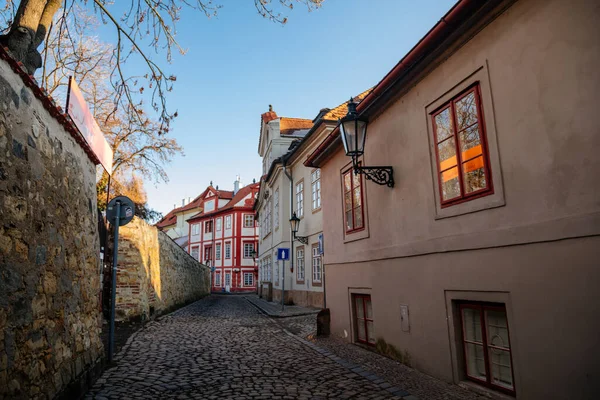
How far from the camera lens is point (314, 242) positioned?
57.6 ft

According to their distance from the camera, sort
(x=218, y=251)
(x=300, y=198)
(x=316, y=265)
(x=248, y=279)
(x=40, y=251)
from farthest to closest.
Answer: (x=218, y=251)
(x=248, y=279)
(x=300, y=198)
(x=316, y=265)
(x=40, y=251)

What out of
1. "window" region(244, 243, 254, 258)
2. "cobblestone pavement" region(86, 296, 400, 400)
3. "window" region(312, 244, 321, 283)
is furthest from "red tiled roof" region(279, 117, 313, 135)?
"window" region(244, 243, 254, 258)

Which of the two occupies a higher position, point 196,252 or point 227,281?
point 196,252

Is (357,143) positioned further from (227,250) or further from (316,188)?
(227,250)

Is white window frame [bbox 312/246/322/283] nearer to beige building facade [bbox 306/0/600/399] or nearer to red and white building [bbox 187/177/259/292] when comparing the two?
beige building facade [bbox 306/0/600/399]

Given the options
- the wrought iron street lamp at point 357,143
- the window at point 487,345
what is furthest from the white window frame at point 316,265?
the window at point 487,345

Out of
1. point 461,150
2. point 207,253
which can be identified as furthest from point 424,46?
point 207,253

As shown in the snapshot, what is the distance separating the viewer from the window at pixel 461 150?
480 cm

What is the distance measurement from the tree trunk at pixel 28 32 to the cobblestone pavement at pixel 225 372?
4.46 meters

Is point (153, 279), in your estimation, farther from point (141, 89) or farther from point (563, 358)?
point (563, 358)

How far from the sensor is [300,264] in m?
19.8

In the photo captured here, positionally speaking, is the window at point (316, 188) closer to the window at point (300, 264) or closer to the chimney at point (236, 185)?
the window at point (300, 264)

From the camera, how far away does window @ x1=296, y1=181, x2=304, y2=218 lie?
1984cm

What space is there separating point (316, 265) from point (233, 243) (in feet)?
113
